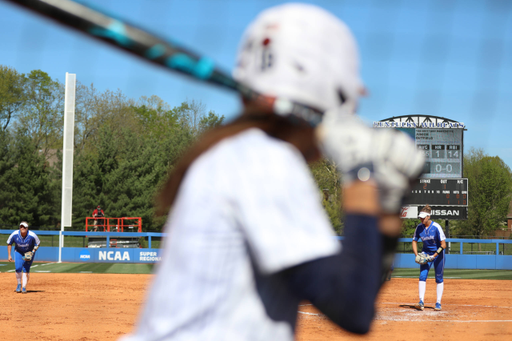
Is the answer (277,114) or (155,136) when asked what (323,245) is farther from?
(155,136)

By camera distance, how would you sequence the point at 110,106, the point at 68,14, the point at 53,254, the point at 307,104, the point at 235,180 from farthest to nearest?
the point at 110,106 → the point at 53,254 → the point at 307,104 → the point at 235,180 → the point at 68,14

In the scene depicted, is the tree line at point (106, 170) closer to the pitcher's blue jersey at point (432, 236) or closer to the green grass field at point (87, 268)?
the green grass field at point (87, 268)

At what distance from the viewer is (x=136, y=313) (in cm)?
979

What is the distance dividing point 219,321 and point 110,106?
2321 cm

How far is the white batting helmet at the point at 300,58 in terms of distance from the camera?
1.06 m

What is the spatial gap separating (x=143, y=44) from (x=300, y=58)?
0.33 metres

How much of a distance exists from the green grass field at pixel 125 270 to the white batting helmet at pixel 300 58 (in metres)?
17.1

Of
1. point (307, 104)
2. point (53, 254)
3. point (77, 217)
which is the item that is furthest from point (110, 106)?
point (307, 104)

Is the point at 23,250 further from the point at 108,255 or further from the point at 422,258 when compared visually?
the point at 422,258

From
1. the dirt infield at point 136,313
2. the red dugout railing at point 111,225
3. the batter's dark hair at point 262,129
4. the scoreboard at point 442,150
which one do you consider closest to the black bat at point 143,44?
the batter's dark hair at point 262,129

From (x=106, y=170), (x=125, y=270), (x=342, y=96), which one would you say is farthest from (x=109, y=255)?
(x=342, y=96)

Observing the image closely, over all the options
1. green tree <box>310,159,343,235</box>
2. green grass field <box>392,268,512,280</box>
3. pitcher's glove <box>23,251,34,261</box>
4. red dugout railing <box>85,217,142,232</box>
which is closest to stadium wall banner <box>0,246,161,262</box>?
red dugout railing <box>85,217,142,232</box>

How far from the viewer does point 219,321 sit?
98cm

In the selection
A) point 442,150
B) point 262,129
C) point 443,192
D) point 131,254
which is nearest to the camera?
point 262,129
